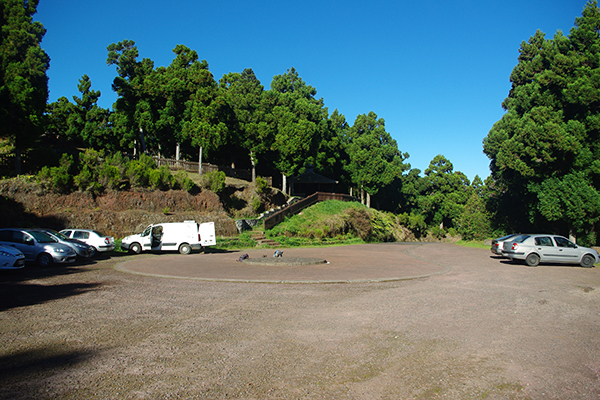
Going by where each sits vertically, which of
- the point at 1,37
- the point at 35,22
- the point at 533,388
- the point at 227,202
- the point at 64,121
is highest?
the point at 35,22

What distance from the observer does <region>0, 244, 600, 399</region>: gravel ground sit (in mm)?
4402

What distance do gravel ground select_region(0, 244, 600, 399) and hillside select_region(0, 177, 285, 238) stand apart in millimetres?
13904

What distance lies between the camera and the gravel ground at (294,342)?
440 cm

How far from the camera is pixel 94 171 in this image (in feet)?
87.7

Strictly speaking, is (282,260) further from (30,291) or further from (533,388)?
(533,388)

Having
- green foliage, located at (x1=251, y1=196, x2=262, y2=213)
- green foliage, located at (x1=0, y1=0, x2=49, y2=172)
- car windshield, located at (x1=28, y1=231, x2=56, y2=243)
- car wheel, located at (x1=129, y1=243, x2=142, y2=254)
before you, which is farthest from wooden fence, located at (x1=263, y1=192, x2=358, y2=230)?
car windshield, located at (x1=28, y1=231, x2=56, y2=243)

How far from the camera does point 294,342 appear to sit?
6031 mm

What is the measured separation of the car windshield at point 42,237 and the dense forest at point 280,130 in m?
8.88

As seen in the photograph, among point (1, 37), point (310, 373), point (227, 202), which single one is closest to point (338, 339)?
point (310, 373)

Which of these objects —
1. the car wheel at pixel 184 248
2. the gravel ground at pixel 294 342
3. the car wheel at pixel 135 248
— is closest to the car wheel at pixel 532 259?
the gravel ground at pixel 294 342

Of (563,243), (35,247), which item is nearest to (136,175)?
(35,247)

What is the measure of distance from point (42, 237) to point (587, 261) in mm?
24578

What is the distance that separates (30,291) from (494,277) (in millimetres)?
14699

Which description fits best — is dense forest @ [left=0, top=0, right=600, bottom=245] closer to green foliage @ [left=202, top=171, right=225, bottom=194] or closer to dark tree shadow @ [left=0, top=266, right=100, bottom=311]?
green foliage @ [left=202, top=171, right=225, bottom=194]
